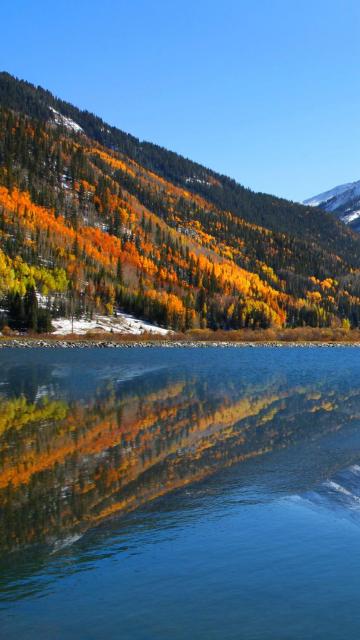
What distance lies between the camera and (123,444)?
82.1 feet

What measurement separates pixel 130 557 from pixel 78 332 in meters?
136

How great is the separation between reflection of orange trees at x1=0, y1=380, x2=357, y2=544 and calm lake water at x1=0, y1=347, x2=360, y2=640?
0.29 ft

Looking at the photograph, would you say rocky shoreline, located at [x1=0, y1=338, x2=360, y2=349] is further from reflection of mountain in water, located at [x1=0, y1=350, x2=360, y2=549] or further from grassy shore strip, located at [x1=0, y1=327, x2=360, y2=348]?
reflection of mountain in water, located at [x1=0, y1=350, x2=360, y2=549]

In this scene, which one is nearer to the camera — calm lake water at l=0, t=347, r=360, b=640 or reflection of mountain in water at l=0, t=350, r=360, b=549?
calm lake water at l=0, t=347, r=360, b=640

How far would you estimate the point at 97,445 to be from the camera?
81.7ft

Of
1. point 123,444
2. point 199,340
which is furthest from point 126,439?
point 199,340

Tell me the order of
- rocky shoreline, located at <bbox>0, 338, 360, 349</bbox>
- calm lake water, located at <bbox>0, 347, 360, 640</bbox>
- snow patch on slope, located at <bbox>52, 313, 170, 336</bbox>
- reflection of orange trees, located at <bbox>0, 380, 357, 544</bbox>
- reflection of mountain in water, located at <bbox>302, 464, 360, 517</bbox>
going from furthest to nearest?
snow patch on slope, located at <bbox>52, 313, 170, 336</bbox> < rocky shoreline, located at <bbox>0, 338, 360, 349</bbox> < reflection of orange trees, located at <bbox>0, 380, 357, 544</bbox> < reflection of mountain in water, located at <bbox>302, 464, 360, 517</bbox> < calm lake water, located at <bbox>0, 347, 360, 640</bbox>

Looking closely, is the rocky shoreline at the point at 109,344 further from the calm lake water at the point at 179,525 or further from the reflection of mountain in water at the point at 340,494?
the reflection of mountain in water at the point at 340,494

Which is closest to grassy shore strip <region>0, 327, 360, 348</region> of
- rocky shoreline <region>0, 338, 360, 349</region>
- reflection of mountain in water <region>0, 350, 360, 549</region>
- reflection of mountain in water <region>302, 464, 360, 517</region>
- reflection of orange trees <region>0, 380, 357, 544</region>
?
rocky shoreline <region>0, 338, 360, 349</region>

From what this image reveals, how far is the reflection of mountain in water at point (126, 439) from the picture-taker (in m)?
16.7

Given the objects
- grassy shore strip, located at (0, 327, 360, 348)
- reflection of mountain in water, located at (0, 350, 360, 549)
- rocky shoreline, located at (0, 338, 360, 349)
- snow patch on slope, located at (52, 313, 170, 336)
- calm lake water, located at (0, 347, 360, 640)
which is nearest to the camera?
calm lake water, located at (0, 347, 360, 640)

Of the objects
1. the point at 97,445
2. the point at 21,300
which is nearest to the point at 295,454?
the point at 97,445

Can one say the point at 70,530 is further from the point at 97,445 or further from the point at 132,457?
the point at 97,445

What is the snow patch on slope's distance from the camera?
14862 cm
